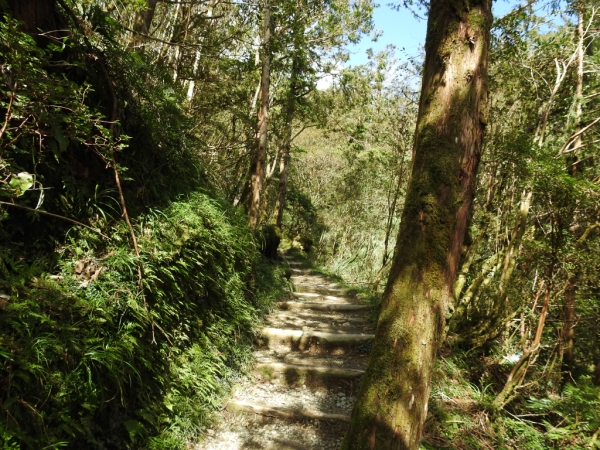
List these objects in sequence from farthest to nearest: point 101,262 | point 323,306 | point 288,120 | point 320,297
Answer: point 288,120
point 320,297
point 323,306
point 101,262

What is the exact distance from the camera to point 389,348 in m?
1.82

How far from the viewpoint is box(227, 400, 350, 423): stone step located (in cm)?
312

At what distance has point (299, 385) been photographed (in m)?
3.71

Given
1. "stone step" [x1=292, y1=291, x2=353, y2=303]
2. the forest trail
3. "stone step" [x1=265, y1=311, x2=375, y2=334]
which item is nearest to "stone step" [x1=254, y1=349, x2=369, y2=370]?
the forest trail

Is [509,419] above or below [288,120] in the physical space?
below

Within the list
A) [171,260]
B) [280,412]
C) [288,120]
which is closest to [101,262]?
[171,260]

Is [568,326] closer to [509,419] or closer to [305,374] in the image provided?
[509,419]

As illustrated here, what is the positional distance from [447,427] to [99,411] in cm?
280

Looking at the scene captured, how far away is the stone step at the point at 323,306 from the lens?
18.5ft

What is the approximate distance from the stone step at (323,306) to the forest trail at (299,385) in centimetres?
4

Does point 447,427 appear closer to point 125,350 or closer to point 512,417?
point 512,417

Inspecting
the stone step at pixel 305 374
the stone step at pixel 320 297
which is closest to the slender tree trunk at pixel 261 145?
the stone step at pixel 320 297

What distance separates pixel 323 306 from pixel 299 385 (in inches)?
84.0

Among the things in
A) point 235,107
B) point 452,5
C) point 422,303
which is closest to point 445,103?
point 452,5
